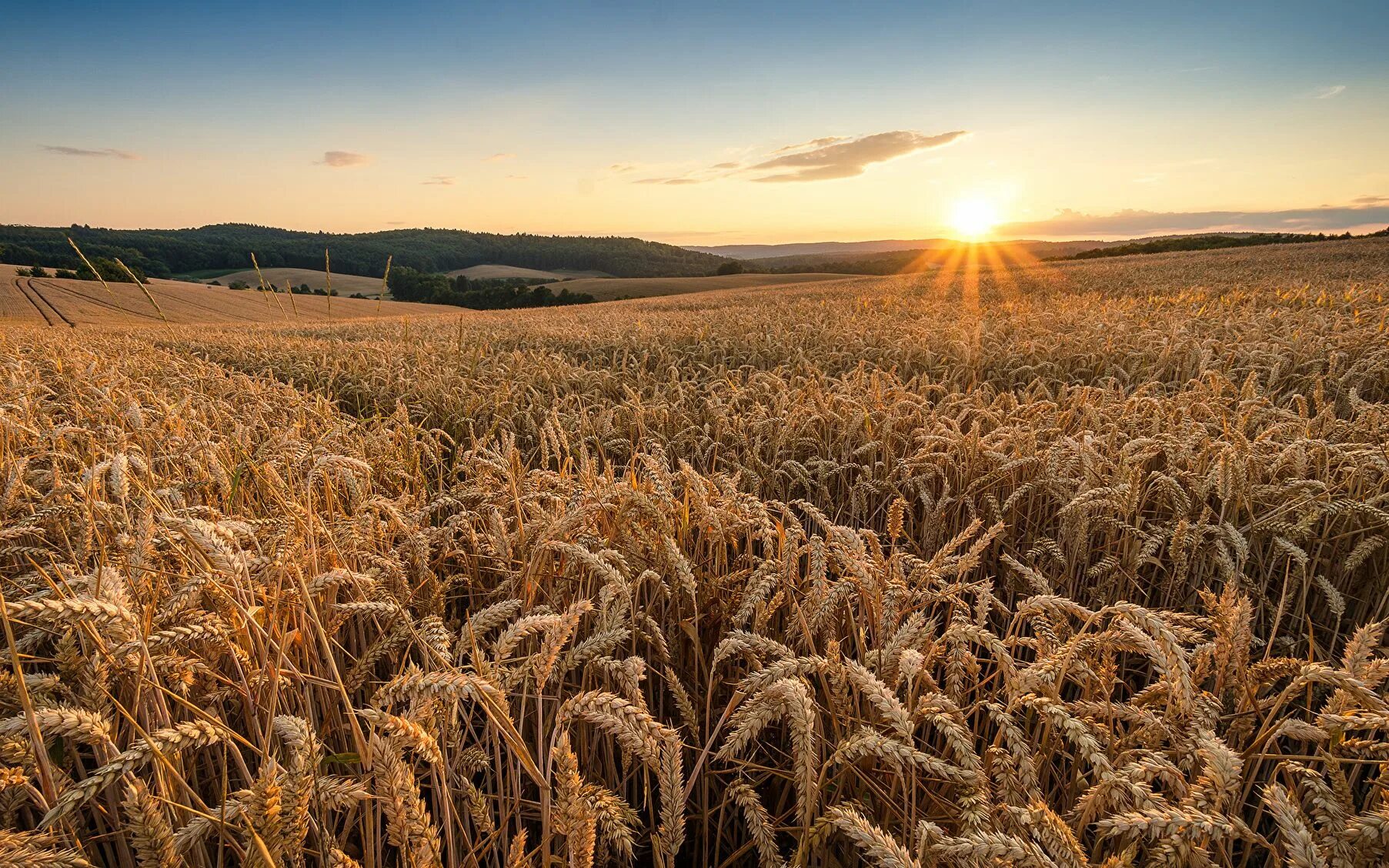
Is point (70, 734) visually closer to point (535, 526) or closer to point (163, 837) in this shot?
point (163, 837)

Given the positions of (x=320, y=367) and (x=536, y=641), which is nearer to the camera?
Answer: (x=536, y=641)

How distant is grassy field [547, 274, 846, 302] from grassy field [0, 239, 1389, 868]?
49.0 m

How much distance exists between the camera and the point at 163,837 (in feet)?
3.05

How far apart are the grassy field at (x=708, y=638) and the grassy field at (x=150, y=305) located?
2699cm

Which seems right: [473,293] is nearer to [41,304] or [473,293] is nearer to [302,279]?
[302,279]

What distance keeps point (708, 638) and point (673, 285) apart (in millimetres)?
56573

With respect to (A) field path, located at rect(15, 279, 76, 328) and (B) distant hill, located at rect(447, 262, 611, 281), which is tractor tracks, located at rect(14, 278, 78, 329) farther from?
(B) distant hill, located at rect(447, 262, 611, 281)

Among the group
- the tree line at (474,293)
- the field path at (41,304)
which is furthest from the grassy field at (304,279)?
the field path at (41,304)

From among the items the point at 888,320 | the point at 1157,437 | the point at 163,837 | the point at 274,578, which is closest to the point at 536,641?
the point at 274,578

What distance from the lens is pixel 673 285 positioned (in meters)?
56.7

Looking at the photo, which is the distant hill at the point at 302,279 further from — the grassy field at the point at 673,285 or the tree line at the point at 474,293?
the grassy field at the point at 673,285

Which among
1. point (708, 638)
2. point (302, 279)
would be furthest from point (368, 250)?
point (708, 638)

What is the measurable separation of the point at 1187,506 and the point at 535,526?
239 centimetres

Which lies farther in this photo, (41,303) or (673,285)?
(673,285)
